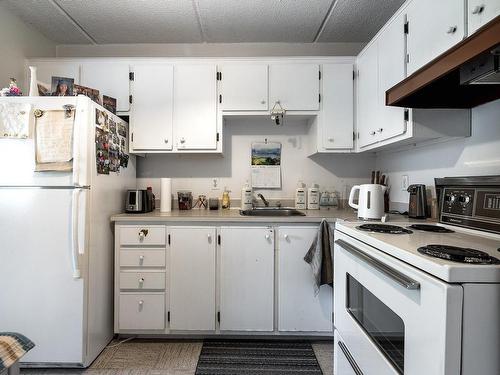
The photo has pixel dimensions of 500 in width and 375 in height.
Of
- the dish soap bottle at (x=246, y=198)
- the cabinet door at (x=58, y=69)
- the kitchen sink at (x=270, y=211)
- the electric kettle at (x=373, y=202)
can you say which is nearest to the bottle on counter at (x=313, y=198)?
the kitchen sink at (x=270, y=211)

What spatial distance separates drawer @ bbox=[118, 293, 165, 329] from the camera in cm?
206

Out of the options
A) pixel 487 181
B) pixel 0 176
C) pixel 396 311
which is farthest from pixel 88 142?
pixel 487 181

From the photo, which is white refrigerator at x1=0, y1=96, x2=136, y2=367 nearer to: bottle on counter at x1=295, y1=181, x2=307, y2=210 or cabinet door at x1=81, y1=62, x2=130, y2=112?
cabinet door at x1=81, y1=62, x2=130, y2=112

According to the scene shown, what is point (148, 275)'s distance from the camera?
2.06 metres

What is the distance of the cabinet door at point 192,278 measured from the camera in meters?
2.06

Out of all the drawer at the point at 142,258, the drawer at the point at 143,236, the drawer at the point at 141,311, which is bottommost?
the drawer at the point at 141,311

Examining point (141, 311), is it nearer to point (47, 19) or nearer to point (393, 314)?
point (393, 314)

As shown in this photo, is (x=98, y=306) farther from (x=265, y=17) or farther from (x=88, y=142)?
(x=265, y=17)

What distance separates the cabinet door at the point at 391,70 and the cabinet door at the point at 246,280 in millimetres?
1087

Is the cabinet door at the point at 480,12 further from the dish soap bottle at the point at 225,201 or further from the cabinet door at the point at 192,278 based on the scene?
the dish soap bottle at the point at 225,201

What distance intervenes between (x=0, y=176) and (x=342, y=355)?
2.20 metres

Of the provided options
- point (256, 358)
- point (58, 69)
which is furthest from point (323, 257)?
point (58, 69)

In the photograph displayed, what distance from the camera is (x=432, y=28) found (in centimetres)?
136

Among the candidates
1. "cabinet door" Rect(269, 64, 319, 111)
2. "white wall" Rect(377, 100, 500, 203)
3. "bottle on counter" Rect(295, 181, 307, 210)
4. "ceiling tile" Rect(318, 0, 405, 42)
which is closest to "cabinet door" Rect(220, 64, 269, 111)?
"cabinet door" Rect(269, 64, 319, 111)
